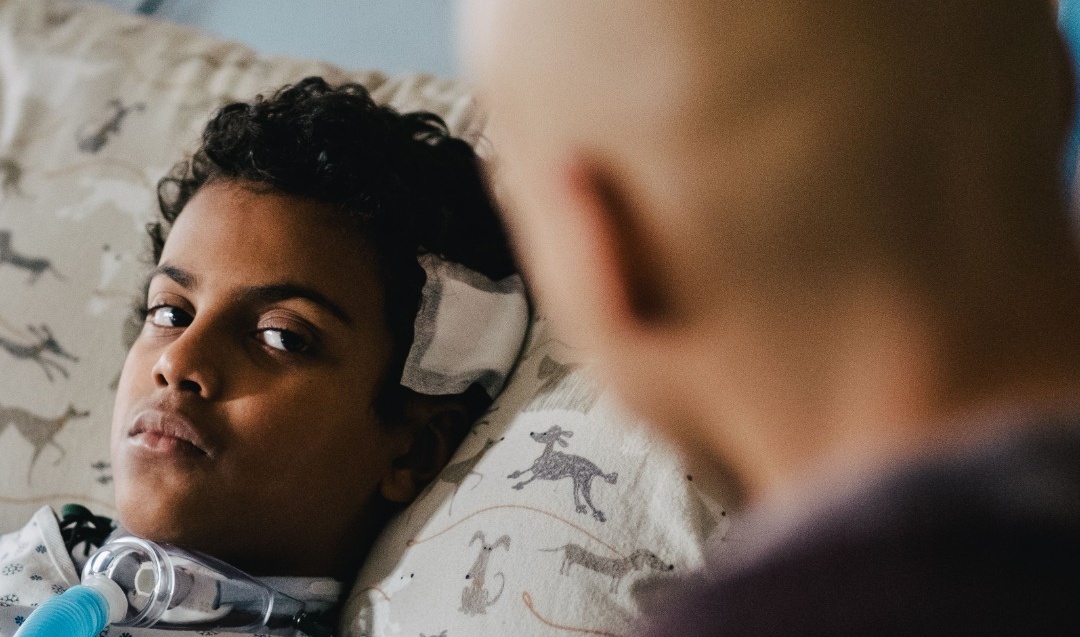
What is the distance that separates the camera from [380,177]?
1.00 meters

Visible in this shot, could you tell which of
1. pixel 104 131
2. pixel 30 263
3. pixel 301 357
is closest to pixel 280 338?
pixel 301 357

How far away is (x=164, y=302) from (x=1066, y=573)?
2.71 ft

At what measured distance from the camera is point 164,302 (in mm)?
920

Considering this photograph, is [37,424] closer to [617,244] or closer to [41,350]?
[41,350]

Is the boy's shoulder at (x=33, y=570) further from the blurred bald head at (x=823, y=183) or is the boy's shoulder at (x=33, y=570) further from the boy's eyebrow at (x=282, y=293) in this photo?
the blurred bald head at (x=823, y=183)

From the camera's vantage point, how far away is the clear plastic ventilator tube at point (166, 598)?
0.70m

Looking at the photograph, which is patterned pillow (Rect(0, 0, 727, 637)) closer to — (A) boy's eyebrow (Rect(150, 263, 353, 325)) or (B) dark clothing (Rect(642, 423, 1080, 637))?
(A) boy's eyebrow (Rect(150, 263, 353, 325))

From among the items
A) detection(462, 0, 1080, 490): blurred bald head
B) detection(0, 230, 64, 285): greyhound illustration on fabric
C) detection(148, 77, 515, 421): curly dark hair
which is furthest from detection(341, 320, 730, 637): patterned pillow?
detection(0, 230, 64, 285): greyhound illustration on fabric

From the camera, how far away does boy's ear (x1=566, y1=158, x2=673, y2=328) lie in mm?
360

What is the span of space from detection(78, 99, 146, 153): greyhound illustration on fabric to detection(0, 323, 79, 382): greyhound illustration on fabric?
29 centimetres

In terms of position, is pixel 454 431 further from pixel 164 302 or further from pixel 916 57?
pixel 916 57

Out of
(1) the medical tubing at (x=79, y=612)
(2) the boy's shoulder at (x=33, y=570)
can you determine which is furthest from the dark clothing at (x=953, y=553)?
(2) the boy's shoulder at (x=33, y=570)

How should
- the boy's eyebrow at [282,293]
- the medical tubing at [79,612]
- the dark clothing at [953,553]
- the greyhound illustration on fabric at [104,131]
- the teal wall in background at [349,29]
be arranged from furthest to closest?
1. the teal wall in background at [349,29]
2. the greyhound illustration on fabric at [104,131]
3. the boy's eyebrow at [282,293]
4. the medical tubing at [79,612]
5. the dark clothing at [953,553]

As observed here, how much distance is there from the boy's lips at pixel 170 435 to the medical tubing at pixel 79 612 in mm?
128
